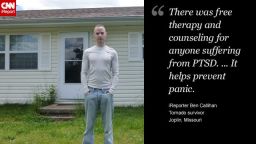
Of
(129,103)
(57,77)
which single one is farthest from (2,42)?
(129,103)

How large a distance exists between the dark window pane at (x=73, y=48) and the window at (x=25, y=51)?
2.06 feet

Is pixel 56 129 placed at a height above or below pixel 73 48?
below

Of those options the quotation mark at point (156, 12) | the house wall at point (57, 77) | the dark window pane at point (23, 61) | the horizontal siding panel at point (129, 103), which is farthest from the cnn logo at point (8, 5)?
the quotation mark at point (156, 12)

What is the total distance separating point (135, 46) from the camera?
580 inches

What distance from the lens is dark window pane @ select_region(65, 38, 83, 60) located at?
14930 mm

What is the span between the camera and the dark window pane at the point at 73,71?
1487cm

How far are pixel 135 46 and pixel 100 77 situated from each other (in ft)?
27.9

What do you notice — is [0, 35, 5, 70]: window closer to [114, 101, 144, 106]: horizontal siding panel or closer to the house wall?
the house wall

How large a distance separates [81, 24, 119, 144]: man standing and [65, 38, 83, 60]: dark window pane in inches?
338

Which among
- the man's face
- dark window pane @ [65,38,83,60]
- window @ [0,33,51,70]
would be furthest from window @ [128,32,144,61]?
the man's face

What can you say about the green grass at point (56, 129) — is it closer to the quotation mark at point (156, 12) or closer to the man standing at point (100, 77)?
the man standing at point (100, 77)

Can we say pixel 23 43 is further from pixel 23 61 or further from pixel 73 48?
pixel 73 48

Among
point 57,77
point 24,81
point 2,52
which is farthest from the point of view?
point 2,52

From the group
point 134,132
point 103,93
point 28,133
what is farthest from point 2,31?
point 103,93
